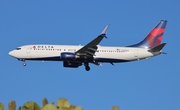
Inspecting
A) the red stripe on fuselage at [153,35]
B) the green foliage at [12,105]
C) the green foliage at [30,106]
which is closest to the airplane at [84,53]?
the red stripe on fuselage at [153,35]

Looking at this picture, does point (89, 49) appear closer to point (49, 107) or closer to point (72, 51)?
point (72, 51)

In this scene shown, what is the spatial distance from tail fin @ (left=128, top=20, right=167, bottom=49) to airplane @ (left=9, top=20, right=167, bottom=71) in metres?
3.60

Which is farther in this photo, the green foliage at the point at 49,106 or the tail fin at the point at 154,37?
the tail fin at the point at 154,37

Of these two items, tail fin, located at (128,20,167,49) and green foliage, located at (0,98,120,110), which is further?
tail fin, located at (128,20,167,49)

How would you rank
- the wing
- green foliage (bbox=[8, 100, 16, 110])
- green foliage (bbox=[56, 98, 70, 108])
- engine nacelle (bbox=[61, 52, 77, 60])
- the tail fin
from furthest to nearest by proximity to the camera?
the tail fin
the wing
engine nacelle (bbox=[61, 52, 77, 60])
green foliage (bbox=[8, 100, 16, 110])
green foliage (bbox=[56, 98, 70, 108])

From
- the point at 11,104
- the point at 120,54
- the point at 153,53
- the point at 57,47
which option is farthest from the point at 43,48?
the point at 11,104

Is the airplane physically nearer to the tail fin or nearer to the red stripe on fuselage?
the tail fin

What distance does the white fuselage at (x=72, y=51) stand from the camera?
176 feet

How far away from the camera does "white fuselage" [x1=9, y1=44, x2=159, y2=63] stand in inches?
2116

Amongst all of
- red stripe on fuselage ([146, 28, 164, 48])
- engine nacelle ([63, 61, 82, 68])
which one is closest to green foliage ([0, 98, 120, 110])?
engine nacelle ([63, 61, 82, 68])

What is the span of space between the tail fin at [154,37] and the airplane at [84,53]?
11.8ft

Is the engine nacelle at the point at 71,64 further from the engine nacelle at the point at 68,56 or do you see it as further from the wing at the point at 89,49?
the wing at the point at 89,49

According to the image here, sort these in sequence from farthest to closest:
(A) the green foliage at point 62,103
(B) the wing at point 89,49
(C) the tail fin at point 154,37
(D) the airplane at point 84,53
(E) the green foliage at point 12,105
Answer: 1. (C) the tail fin at point 154,37
2. (D) the airplane at point 84,53
3. (B) the wing at point 89,49
4. (E) the green foliage at point 12,105
5. (A) the green foliage at point 62,103

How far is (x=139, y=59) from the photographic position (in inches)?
2212
